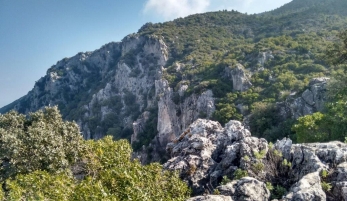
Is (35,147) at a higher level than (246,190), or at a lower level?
higher

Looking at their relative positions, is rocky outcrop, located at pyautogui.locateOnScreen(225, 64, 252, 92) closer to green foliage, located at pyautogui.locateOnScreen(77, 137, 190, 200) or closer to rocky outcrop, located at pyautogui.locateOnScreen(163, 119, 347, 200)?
rocky outcrop, located at pyautogui.locateOnScreen(163, 119, 347, 200)

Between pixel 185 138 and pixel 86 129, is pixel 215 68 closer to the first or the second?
pixel 185 138

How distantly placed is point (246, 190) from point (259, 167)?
361cm

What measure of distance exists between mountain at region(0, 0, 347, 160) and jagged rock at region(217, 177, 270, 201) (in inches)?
1098

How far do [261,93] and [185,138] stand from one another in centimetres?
3529

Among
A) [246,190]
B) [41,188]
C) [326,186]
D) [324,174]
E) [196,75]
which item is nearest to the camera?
[246,190]

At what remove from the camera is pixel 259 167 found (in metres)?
15.1

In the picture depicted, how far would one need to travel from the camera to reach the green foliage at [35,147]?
55.0 ft

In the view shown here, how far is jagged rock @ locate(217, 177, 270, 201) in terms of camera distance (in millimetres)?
11805

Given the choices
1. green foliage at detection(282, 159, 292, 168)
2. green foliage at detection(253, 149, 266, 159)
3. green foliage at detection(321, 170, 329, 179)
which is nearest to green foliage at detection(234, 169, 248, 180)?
green foliage at detection(253, 149, 266, 159)

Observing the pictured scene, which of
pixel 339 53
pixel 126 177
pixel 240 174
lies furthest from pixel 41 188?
pixel 339 53

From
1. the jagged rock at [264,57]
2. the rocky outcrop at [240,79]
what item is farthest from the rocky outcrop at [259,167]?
the jagged rock at [264,57]

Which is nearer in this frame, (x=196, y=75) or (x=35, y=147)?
(x=35, y=147)

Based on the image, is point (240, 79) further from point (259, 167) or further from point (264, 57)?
point (259, 167)
